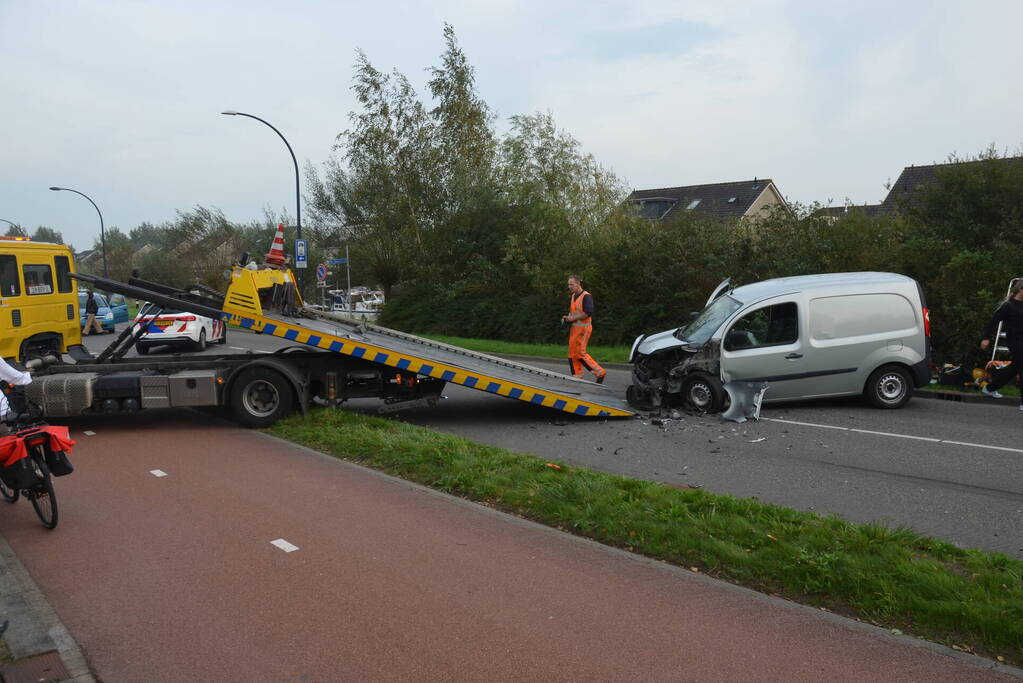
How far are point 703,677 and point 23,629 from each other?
347 centimetres

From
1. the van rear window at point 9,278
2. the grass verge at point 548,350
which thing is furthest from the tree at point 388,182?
the van rear window at point 9,278

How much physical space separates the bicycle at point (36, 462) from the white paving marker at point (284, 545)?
5.75 ft

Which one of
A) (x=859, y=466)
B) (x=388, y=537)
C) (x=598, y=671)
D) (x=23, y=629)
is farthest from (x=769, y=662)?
(x=859, y=466)

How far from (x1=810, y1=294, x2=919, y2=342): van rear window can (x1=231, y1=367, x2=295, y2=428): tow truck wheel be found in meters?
6.78

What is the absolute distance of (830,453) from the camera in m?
8.59

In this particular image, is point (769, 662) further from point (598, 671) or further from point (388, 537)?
point (388, 537)

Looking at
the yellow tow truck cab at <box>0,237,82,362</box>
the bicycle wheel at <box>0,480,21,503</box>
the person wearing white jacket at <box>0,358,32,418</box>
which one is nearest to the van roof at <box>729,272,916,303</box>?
the person wearing white jacket at <box>0,358,32,418</box>

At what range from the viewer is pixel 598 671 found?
12.8 feet

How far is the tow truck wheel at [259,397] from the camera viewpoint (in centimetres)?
1031

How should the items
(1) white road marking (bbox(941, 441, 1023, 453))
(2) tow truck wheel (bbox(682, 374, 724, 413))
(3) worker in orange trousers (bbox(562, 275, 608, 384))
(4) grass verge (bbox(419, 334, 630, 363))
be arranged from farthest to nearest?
(4) grass verge (bbox(419, 334, 630, 363)) < (3) worker in orange trousers (bbox(562, 275, 608, 384)) < (2) tow truck wheel (bbox(682, 374, 724, 413)) < (1) white road marking (bbox(941, 441, 1023, 453))

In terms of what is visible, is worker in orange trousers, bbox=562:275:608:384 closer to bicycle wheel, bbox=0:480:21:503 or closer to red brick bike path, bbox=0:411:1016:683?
red brick bike path, bbox=0:411:1016:683

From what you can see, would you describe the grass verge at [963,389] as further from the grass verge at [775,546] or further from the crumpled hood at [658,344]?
the grass verge at [775,546]

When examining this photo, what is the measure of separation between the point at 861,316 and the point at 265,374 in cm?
769

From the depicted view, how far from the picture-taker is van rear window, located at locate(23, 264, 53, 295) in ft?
40.8
